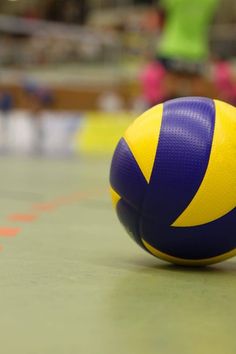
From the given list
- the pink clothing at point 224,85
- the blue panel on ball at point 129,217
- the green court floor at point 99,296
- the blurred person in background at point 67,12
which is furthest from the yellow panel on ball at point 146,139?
the blurred person in background at point 67,12

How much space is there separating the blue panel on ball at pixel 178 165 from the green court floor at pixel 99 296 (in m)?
0.25

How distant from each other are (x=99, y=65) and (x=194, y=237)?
11.1 metres

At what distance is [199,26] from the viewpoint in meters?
8.41

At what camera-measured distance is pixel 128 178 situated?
278 cm

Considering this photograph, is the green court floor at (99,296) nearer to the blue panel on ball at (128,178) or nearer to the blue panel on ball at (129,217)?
the blue panel on ball at (129,217)

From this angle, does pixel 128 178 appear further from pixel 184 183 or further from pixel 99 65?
pixel 99 65

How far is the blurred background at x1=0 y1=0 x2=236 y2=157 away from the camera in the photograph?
823cm

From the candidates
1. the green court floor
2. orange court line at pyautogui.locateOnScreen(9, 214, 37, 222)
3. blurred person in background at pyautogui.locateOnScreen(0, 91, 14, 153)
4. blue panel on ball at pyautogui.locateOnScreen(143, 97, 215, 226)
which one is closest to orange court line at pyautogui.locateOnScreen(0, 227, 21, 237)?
the green court floor

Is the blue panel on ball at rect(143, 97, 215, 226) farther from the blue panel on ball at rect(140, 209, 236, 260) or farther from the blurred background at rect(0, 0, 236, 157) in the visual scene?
the blurred background at rect(0, 0, 236, 157)

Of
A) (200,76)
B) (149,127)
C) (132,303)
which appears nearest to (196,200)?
(149,127)

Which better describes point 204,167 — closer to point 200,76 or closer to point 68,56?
point 200,76

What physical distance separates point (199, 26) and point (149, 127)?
5.82 metres

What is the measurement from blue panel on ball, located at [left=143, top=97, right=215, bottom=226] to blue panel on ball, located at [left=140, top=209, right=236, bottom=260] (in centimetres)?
4

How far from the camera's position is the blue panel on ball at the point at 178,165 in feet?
8.83
